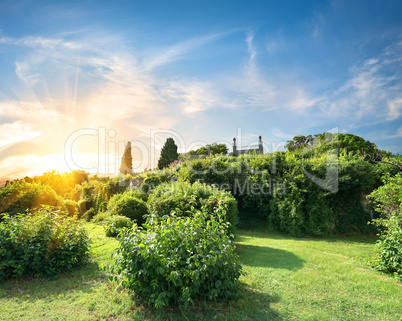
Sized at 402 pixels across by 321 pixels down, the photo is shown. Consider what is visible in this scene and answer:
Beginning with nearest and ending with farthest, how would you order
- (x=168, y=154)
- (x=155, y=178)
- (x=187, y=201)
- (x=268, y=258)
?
(x=268, y=258), (x=187, y=201), (x=155, y=178), (x=168, y=154)

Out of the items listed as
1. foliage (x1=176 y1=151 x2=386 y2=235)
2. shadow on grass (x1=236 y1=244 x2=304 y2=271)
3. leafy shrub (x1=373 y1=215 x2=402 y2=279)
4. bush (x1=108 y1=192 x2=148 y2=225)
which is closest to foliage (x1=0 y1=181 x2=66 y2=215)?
bush (x1=108 y1=192 x2=148 y2=225)

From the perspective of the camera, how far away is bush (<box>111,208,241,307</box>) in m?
3.34

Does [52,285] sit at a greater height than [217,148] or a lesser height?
lesser

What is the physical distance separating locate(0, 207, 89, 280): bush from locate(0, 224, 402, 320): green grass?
245 mm

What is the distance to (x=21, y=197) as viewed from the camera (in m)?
8.89

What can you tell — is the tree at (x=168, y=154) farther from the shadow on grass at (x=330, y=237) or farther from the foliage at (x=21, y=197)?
the foliage at (x=21, y=197)

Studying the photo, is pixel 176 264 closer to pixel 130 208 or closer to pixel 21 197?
pixel 130 208

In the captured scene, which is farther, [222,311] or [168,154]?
[168,154]

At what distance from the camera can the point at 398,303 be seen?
412cm

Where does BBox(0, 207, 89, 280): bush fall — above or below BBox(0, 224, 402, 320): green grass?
above

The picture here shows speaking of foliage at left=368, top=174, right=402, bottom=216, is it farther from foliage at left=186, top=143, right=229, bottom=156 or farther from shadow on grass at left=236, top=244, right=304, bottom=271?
foliage at left=186, top=143, right=229, bottom=156

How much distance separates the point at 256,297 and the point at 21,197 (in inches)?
350

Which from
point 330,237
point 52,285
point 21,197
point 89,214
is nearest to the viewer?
point 52,285

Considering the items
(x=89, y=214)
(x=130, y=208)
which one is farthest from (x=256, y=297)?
(x=89, y=214)
